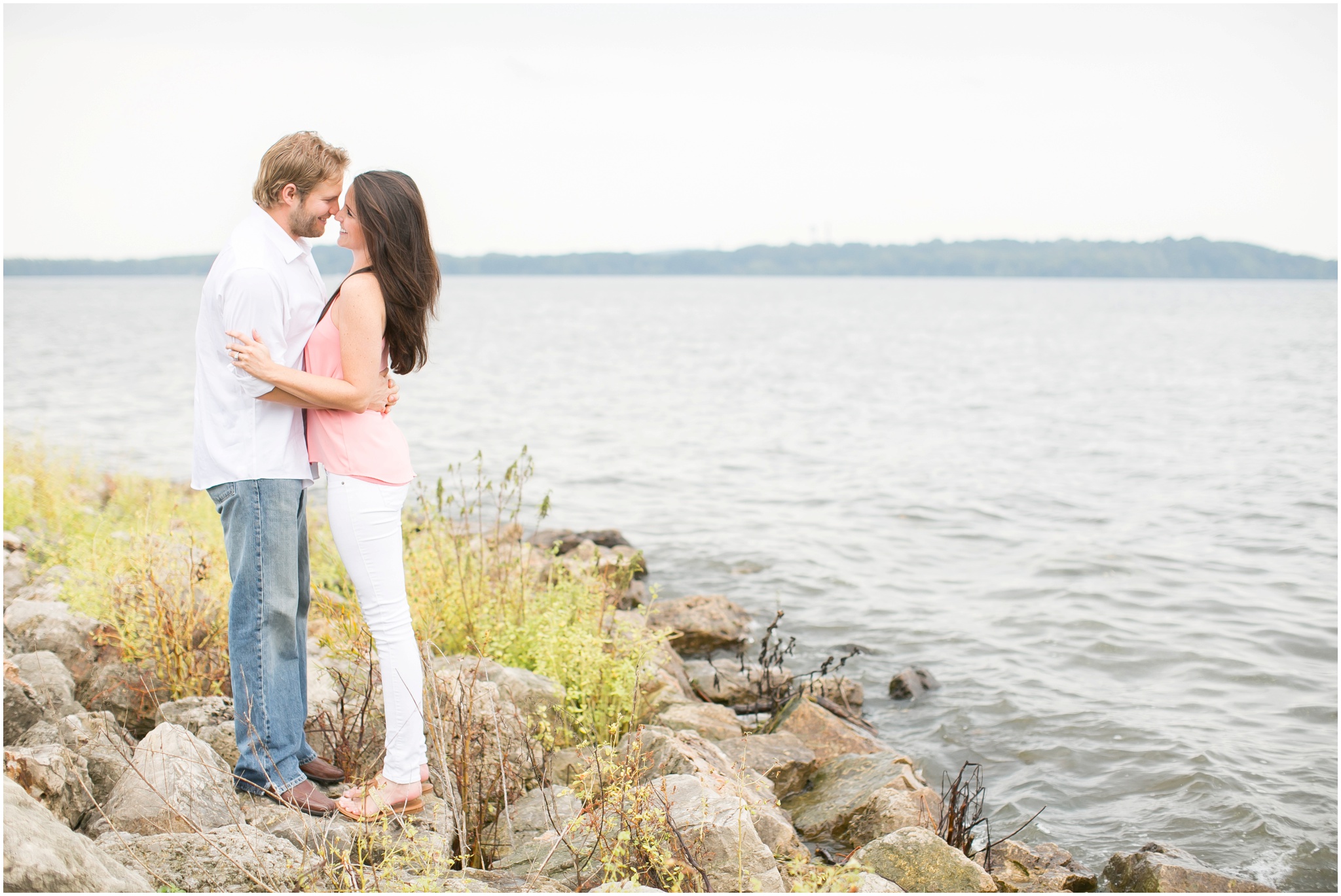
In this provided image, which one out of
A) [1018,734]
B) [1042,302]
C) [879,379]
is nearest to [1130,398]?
[879,379]

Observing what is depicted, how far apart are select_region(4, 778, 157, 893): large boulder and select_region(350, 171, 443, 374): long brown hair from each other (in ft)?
6.36

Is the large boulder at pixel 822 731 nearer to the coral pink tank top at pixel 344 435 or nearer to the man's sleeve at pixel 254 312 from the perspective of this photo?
the coral pink tank top at pixel 344 435

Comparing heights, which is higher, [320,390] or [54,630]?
[320,390]

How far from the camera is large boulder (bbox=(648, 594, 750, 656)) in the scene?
865 centimetres

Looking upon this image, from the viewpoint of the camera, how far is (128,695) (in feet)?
16.4

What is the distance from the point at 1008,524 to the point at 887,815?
30.3ft

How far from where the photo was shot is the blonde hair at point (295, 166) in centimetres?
362

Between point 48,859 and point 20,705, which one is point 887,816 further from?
point 20,705

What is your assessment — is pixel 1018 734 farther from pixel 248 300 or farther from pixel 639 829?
pixel 248 300

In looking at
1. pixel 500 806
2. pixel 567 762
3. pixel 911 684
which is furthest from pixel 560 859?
pixel 911 684

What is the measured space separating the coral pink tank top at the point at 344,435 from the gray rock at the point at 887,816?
10.0 ft

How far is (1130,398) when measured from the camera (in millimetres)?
28125

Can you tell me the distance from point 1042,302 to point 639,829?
4298 inches

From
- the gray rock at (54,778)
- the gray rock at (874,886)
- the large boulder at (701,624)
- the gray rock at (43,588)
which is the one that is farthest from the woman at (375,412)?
the large boulder at (701,624)
